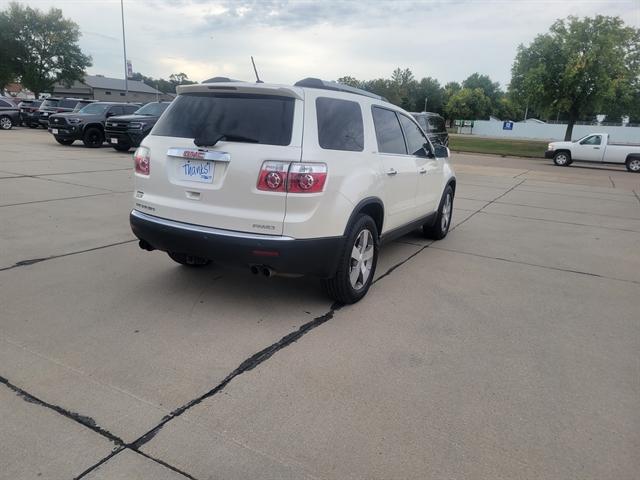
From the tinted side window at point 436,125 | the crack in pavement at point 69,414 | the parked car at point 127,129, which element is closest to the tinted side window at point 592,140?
the tinted side window at point 436,125

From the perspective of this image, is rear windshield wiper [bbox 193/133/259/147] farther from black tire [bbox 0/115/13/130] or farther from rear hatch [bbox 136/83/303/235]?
black tire [bbox 0/115/13/130]

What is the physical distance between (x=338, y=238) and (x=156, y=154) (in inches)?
65.7

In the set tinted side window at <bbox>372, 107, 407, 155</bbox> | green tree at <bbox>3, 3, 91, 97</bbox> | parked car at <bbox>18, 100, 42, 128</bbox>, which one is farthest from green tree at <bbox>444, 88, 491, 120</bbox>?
tinted side window at <bbox>372, 107, 407, 155</bbox>

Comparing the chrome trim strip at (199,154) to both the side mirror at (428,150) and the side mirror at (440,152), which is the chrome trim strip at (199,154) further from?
the side mirror at (440,152)

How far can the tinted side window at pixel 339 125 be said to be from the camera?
3.92 m

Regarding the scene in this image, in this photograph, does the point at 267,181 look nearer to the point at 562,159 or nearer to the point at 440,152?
the point at 440,152

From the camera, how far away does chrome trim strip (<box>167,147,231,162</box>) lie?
375 centimetres

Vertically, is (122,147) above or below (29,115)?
below

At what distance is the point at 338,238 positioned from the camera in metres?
3.96

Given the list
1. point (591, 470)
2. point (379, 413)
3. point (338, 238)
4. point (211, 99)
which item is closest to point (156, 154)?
point (211, 99)

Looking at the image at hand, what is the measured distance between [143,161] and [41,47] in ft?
172

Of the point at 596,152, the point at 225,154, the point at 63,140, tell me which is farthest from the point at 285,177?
the point at 596,152

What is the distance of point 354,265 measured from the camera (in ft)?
14.4

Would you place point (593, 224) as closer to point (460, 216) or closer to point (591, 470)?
point (460, 216)
